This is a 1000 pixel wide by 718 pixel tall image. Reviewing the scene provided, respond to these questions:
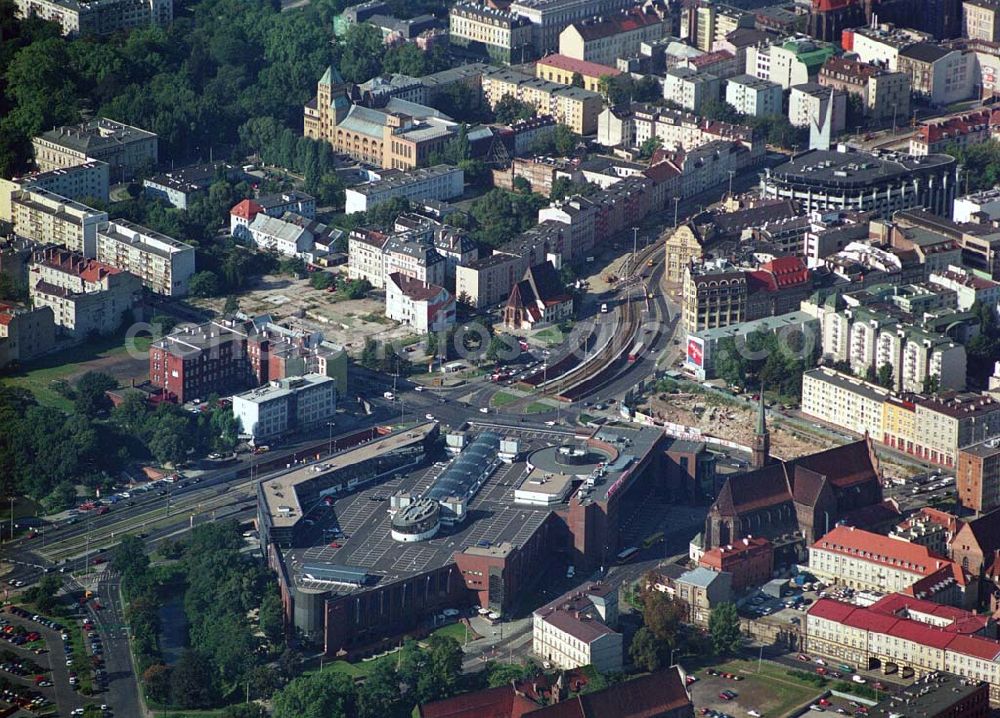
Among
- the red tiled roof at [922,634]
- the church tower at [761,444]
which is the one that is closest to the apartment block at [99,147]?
the church tower at [761,444]

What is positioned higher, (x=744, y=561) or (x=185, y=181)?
(x=744, y=561)

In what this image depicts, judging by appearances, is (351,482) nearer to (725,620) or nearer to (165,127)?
(725,620)

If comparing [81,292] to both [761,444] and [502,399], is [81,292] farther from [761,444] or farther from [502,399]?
[761,444]

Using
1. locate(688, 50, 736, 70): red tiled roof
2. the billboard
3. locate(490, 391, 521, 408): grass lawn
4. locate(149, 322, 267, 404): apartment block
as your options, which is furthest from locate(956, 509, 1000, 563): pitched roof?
locate(688, 50, 736, 70): red tiled roof

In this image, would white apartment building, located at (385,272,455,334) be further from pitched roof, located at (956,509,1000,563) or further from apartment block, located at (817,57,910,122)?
apartment block, located at (817,57,910,122)

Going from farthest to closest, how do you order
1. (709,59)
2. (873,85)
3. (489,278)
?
(709,59) → (873,85) → (489,278)

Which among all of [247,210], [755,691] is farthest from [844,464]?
[247,210]

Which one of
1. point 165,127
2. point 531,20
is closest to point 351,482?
point 165,127
